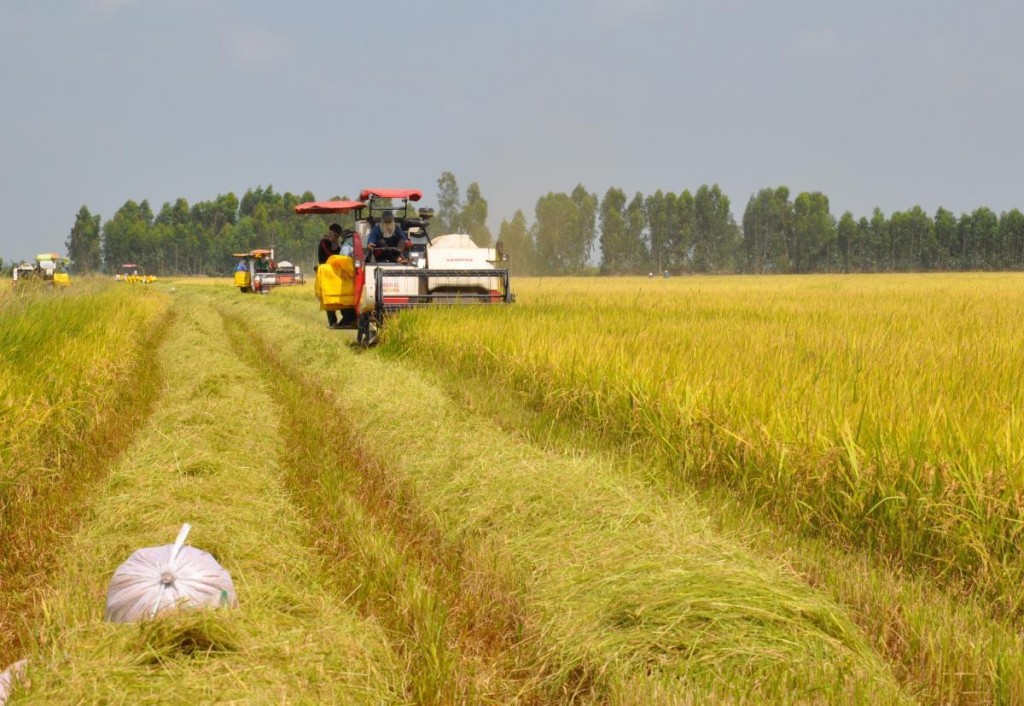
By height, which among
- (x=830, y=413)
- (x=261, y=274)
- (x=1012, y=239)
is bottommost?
(x=830, y=413)

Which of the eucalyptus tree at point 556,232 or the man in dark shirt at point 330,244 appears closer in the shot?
the man in dark shirt at point 330,244

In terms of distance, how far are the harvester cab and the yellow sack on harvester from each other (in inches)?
893

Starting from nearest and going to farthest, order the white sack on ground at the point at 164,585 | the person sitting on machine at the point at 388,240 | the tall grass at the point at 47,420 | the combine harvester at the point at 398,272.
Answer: the white sack on ground at the point at 164,585 → the tall grass at the point at 47,420 → the combine harvester at the point at 398,272 → the person sitting on machine at the point at 388,240

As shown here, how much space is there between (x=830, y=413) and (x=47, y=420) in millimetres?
5284

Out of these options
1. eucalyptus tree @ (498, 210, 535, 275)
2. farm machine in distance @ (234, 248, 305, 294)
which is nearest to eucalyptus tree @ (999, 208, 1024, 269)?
eucalyptus tree @ (498, 210, 535, 275)

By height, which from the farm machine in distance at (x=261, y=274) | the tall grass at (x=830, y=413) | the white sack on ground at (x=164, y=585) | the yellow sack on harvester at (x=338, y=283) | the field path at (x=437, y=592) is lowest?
the field path at (x=437, y=592)

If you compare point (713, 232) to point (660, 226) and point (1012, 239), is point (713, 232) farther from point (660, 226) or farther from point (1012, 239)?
point (1012, 239)

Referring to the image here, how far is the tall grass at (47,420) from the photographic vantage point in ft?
13.2

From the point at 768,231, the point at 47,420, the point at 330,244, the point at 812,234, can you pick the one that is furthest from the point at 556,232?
the point at 47,420

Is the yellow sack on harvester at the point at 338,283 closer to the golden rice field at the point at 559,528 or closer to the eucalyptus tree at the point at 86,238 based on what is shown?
the golden rice field at the point at 559,528

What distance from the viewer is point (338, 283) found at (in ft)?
41.1

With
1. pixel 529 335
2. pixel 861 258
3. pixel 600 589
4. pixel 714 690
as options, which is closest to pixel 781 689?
pixel 714 690

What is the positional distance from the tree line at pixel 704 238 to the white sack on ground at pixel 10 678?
98889 millimetres

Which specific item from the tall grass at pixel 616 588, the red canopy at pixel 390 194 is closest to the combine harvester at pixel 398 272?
the red canopy at pixel 390 194
